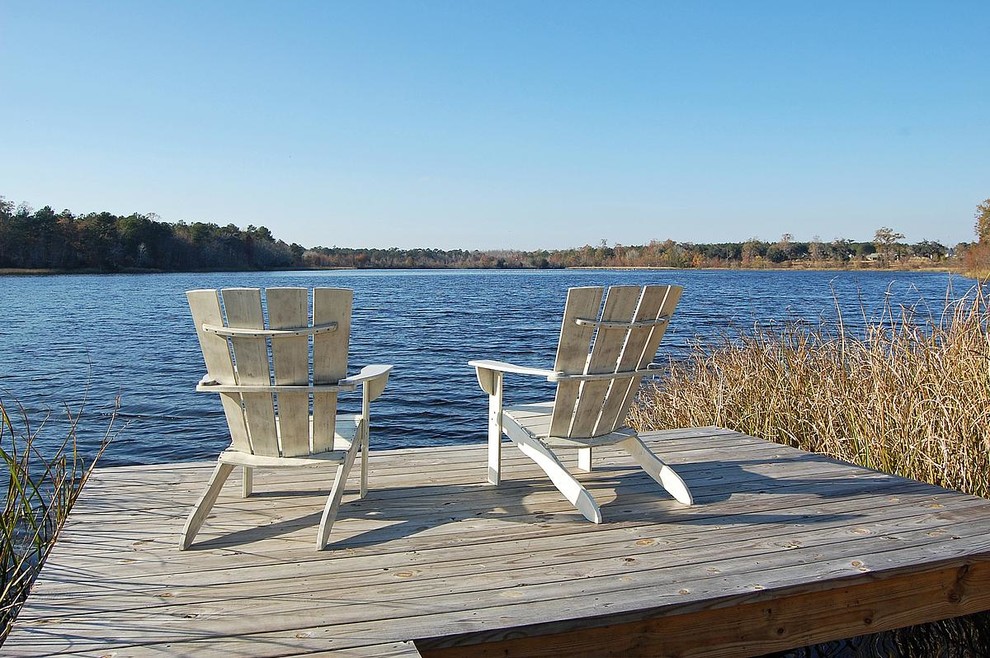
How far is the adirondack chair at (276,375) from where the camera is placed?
7.94 ft

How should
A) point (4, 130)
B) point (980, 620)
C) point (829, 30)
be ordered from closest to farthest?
point (980, 620) → point (829, 30) → point (4, 130)

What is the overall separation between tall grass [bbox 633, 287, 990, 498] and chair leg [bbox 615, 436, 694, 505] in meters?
1.33

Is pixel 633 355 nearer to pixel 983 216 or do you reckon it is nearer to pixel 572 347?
pixel 572 347

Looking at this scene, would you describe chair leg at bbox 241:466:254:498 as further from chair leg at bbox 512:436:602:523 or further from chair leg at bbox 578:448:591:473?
chair leg at bbox 578:448:591:473

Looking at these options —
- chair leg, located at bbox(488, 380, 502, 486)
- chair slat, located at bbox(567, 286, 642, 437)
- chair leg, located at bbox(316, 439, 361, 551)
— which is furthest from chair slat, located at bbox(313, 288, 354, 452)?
chair slat, located at bbox(567, 286, 642, 437)

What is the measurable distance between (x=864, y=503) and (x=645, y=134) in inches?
600

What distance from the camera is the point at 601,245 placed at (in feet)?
203

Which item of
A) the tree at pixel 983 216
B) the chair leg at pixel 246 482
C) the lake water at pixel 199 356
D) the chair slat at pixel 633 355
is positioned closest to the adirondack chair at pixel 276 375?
the chair leg at pixel 246 482

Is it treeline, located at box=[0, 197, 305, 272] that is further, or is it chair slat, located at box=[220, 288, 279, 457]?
treeline, located at box=[0, 197, 305, 272]

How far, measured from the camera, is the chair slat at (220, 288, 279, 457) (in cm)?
239

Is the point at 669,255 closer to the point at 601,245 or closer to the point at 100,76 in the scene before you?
the point at 601,245

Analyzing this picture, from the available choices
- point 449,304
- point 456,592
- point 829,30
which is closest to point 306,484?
point 456,592

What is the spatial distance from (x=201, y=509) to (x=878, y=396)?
337 centimetres

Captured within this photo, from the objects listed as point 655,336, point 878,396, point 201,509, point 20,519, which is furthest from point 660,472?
point 20,519
